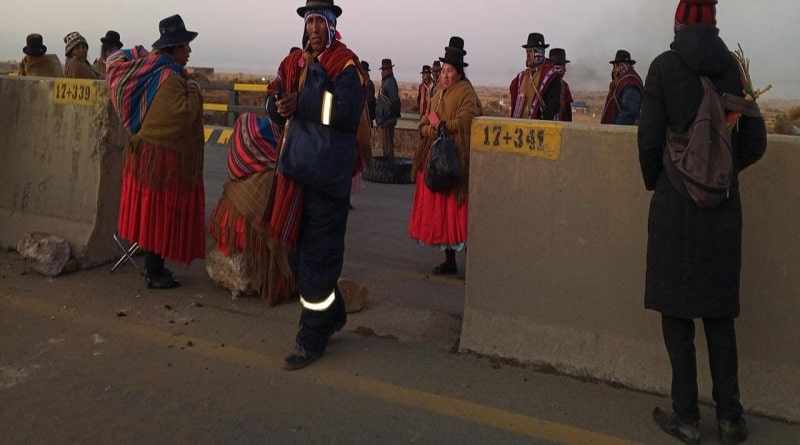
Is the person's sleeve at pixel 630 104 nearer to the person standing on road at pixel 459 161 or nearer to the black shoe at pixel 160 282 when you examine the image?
the person standing on road at pixel 459 161

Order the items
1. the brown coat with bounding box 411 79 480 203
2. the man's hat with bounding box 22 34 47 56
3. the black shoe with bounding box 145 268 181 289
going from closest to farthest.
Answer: the black shoe with bounding box 145 268 181 289, the brown coat with bounding box 411 79 480 203, the man's hat with bounding box 22 34 47 56

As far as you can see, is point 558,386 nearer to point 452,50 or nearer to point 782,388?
point 782,388

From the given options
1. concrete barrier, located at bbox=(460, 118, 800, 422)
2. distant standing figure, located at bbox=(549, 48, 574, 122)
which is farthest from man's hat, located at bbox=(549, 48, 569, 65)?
concrete barrier, located at bbox=(460, 118, 800, 422)

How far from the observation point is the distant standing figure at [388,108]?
584 inches

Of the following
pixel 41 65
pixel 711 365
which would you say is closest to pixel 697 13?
pixel 711 365

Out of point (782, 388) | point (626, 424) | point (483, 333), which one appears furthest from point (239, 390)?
point (782, 388)

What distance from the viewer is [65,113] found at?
6234 millimetres

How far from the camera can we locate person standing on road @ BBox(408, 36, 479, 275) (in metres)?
6.23

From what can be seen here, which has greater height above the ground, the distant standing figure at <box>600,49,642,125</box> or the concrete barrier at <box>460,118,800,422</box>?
the distant standing figure at <box>600,49,642,125</box>

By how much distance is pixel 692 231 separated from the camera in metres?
3.29

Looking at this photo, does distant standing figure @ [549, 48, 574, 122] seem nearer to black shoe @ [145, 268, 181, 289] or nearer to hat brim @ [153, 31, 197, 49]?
hat brim @ [153, 31, 197, 49]

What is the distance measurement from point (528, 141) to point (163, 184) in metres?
2.80

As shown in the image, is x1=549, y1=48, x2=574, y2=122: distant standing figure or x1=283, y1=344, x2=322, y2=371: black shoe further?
x1=549, y1=48, x2=574, y2=122: distant standing figure

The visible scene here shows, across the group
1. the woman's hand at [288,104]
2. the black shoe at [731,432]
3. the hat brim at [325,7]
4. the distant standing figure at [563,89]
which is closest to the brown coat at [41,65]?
the distant standing figure at [563,89]
